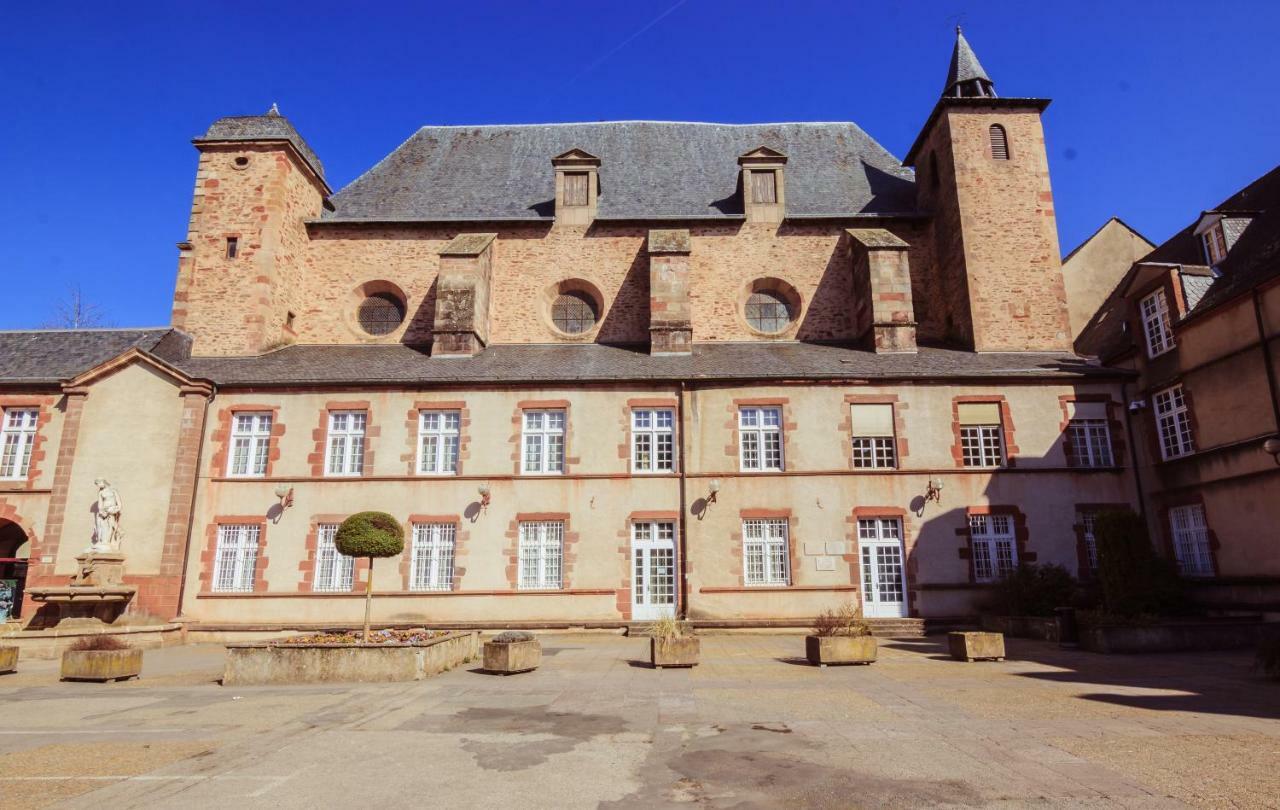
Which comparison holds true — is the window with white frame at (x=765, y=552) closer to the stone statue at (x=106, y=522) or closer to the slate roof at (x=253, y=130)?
the stone statue at (x=106, y=522)

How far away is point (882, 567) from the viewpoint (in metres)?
19.0

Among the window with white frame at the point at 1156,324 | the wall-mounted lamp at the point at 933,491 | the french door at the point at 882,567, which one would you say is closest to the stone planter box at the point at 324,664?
the french door at the point at 882,567

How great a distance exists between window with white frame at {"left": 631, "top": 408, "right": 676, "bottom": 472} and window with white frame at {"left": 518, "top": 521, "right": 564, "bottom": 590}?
278cm

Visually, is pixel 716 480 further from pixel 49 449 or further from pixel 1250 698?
pixel 49 449

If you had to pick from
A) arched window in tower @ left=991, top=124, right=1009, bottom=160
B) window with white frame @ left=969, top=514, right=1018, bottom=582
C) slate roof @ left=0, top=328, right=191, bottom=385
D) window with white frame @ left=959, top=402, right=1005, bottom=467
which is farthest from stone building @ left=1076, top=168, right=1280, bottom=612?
slate roof @ left=0, top=328, right=191, bottom=385

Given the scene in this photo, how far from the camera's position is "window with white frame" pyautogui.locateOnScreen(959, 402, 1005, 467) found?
1977 cm

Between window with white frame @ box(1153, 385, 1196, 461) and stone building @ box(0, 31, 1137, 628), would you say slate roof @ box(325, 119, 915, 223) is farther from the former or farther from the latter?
window with white frame @ box(1153, 385, 1196, 461)

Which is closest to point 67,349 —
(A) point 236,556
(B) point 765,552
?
(A) point 236,556

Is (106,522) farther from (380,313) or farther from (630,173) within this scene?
(630,173)

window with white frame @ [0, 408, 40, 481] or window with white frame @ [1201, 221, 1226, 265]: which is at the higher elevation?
window with white frame @ [1201, 221, 1226, 265]

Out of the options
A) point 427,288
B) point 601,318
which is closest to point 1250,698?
point 601,318

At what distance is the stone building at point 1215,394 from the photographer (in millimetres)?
16109

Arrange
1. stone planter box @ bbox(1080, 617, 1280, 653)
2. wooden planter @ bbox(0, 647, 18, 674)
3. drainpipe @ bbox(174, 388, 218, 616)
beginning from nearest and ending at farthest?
1. wooden planter @ bbox(0, 647, 18, 674)
2. stone planter box @ bbox(1080, 617, 1280, 653)
3. drainpipe @ bbox(174, 388, 218, 616)

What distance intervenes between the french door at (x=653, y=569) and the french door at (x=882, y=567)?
507 cm
